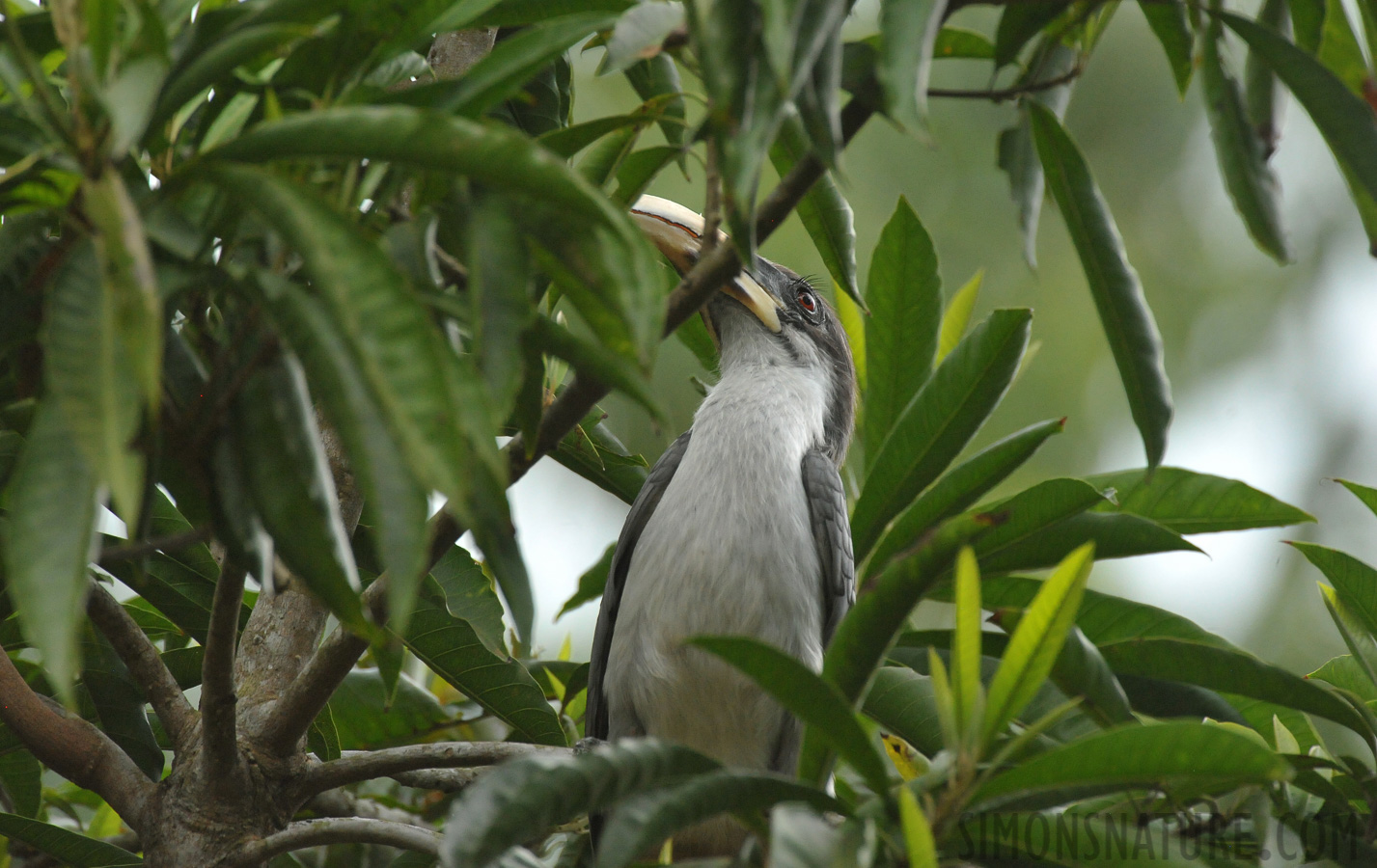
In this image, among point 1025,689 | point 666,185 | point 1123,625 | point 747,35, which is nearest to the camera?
point 747,35

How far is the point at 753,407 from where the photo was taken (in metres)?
3.33

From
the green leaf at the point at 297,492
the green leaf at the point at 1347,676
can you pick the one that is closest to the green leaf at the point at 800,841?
the green leaf at the point at 297,492

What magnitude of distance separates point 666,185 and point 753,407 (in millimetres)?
6640

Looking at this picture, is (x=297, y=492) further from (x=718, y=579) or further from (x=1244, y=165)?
(x=718, y=579)

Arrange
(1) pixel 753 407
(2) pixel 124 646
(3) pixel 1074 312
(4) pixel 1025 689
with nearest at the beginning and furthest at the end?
1. (4) pixel 1025 689
2. (2) pixel 124 646
3. (1) pixel 753 407
4. (3) pixel 1074 312

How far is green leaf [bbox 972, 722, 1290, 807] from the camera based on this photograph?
132cm

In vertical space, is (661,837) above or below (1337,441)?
below

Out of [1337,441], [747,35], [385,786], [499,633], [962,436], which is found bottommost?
[385,786]

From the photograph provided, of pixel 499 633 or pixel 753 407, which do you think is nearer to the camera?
pixel 499 633

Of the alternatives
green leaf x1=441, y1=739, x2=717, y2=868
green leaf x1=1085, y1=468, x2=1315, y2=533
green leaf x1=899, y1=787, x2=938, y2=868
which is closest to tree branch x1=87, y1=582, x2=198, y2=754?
green leaf x1=441, y1=739, x2=717, y2=868

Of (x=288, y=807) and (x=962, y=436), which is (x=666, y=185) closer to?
(x=962, y=436)

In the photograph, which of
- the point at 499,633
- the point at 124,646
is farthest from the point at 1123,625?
the point at 124,646

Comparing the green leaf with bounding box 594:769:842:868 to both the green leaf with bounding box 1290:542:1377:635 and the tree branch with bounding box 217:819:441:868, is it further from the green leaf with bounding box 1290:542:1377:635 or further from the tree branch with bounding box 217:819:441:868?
the green leaf with bounding box 1290:542:1377:635

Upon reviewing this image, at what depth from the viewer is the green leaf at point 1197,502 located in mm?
2508
